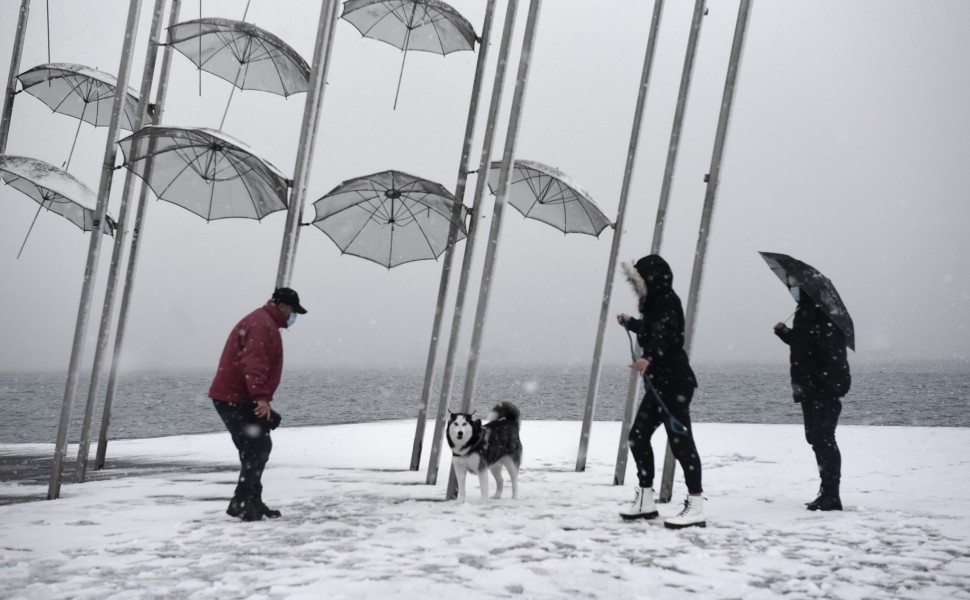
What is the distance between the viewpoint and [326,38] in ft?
26.7

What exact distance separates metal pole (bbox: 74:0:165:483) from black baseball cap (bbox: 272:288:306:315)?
122 inches

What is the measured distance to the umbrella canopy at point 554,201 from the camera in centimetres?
1105

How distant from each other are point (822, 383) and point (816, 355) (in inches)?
10.4

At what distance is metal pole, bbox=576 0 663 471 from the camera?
9672 mm

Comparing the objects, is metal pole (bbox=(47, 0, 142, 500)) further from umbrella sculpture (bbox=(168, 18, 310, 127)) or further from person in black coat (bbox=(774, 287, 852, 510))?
person in black coat (bbox=(774, 287, 852, 510))

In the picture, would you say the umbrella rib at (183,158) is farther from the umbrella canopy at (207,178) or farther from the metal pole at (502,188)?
the metal pole at (502,188)

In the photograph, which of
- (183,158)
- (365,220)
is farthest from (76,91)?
(365,220)

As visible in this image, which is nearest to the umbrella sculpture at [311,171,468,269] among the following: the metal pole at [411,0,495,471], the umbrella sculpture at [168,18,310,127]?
the metal pole at [411,0,495,471]

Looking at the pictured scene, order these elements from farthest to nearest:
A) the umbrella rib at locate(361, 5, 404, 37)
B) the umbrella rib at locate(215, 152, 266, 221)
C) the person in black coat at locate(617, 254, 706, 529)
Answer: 1. the umbrella rib at locate(361, 5, 404, 37)
2. the umbrella rib at locate(215, 152, 266, 221)
3. the person in black coat at locate(617, 254, 706, 529)

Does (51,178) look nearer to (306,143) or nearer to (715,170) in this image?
(306,143)

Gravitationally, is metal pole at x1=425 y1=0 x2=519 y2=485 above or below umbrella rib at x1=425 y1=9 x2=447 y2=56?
below

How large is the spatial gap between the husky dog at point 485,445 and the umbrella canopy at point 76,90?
294 inches

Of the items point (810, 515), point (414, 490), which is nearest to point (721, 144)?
point (810, 515)

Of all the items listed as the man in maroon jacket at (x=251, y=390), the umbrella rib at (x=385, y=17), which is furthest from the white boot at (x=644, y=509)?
the umbrella rib at (x=385, y=17)
